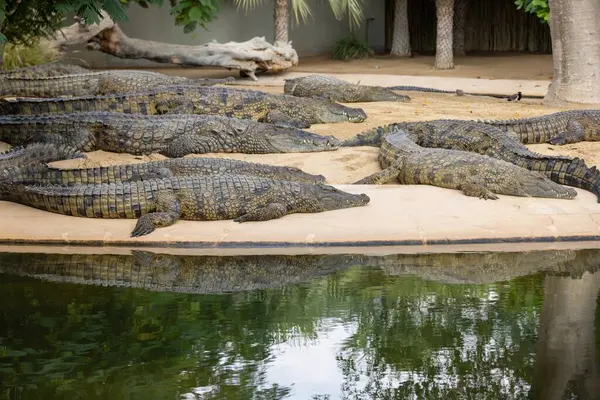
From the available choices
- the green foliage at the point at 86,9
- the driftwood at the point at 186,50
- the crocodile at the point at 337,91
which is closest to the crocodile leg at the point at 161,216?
the green foliage at the point at 86,9

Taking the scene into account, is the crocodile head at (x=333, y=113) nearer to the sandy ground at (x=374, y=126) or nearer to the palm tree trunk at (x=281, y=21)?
the sandy ground at (x=374, y=126)

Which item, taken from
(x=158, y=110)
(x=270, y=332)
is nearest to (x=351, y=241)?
(x=270, y=332)

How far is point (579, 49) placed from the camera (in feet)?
44.7

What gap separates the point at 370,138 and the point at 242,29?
33.9ft

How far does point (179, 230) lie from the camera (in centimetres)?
755

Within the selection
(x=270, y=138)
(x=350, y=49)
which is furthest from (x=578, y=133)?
(x=350, y=49)

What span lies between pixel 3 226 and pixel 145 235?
1110mm

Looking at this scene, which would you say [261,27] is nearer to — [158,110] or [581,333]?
[158,110]

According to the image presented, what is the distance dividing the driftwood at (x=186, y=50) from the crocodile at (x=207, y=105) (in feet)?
13.9

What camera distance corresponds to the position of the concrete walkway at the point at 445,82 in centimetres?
1541

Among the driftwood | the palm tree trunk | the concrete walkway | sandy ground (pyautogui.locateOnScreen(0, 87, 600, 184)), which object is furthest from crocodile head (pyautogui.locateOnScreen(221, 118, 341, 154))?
the palm tree trunk

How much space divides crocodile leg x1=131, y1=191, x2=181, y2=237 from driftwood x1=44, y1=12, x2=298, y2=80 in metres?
9.05

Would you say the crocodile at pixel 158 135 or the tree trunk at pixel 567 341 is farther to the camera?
the crocodile at pixel 158 135

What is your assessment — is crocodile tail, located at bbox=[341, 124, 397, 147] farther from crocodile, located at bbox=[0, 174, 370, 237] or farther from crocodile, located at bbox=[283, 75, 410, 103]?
crocodile, located at bbox=[283, 75, 410, 103]
